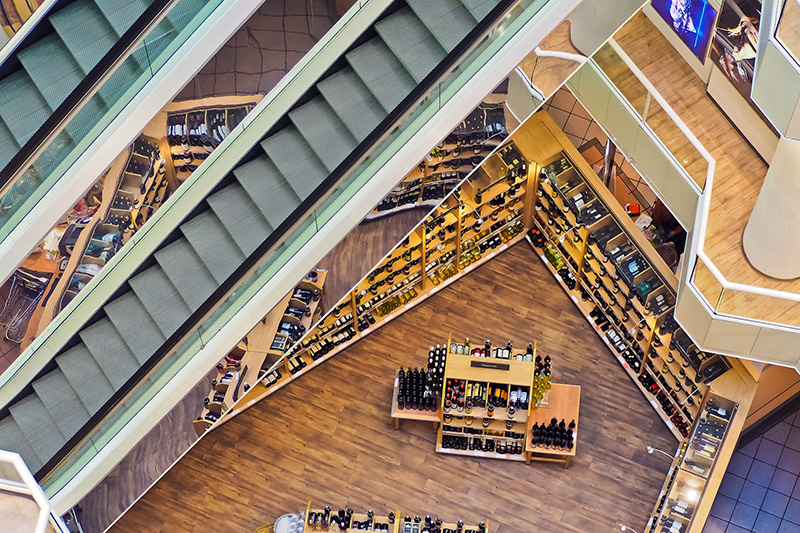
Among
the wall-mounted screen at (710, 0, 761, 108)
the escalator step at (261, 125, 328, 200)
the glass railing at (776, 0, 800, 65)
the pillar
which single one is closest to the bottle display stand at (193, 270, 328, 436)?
the escalator step at (261, 125, 328, 200)

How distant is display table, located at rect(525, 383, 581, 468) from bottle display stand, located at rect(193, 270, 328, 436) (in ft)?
10.8

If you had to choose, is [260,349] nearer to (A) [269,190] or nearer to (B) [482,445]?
(A) [269,190]

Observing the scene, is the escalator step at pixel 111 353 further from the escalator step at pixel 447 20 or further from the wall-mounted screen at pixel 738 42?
the wall-mounted screen at pixel 738 42

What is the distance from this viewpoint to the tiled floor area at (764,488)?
44.9 ft

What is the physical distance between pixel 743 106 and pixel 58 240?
764 cm

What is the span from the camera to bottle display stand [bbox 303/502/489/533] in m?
13.3

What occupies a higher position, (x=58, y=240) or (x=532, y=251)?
(x=532, y=251)

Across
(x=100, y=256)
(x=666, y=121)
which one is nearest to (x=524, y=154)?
(x=666, y=121)

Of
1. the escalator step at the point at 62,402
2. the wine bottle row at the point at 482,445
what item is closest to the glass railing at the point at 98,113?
the escalator step at the point at 62,402

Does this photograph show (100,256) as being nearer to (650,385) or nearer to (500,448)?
(500,448)

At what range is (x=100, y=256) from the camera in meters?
11.8

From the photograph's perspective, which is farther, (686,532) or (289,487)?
(289,487)

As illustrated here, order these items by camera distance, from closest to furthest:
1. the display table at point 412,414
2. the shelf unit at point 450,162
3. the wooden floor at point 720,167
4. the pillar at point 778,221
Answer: the pillar at point 778,221 < the shelf unit at point 450,162 < the wooden floor at point 720,167 < the display table at point 412,414

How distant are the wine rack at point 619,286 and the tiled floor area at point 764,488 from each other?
901 mm
